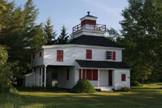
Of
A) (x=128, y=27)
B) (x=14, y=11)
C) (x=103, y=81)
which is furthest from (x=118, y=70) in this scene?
(x=14, y=11)

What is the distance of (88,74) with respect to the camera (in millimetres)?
51000

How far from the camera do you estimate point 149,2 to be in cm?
5916

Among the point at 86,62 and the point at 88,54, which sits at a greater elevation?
the point at 88,54

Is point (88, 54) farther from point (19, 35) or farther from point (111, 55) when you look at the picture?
point (19, 35)

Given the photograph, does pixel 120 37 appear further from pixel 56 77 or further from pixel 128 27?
pixel 56 77

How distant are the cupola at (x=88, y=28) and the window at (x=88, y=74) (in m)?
6.73

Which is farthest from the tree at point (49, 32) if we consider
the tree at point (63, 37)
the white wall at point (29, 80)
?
the white wall at point (29, 80)

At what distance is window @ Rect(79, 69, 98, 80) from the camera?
165 ft

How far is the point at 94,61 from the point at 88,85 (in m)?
7.02

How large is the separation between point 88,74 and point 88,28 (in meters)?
8.16

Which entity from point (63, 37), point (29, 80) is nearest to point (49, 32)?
point (63, 37)

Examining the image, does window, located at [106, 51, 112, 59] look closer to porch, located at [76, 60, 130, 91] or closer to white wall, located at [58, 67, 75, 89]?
porch, located at [76, 60, 130, 91]

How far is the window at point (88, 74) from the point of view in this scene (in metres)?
50.2

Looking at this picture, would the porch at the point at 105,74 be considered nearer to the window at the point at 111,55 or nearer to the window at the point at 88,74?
the window at the point at 88,74
